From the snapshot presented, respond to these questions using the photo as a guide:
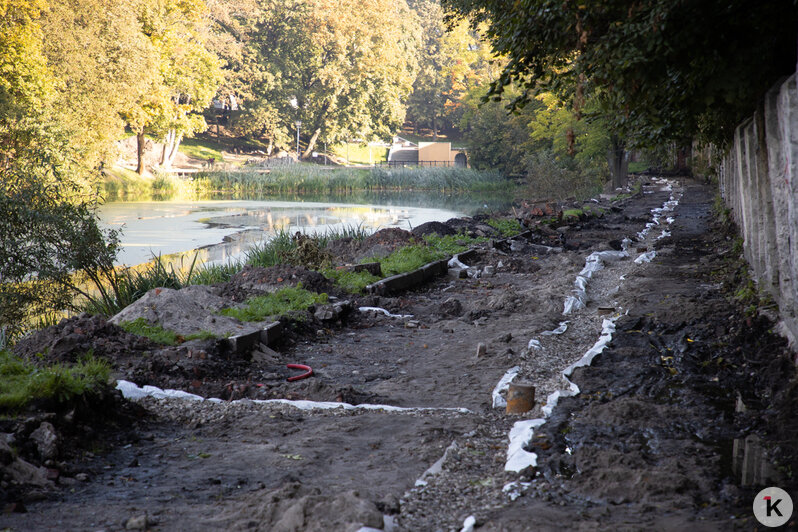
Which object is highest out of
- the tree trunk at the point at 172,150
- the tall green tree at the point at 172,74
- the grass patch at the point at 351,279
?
the tall green tree at the point at 172,74

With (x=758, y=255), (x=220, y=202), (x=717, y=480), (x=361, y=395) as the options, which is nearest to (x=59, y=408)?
(x=361, y=395)

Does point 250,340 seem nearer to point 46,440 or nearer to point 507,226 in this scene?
point 46,440

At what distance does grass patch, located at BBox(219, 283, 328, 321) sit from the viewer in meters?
7.10

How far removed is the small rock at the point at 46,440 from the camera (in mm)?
3672

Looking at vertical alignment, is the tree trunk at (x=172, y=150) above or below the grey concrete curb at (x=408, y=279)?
above

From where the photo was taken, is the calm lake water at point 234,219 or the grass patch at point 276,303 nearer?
the grass patch at point 276,303

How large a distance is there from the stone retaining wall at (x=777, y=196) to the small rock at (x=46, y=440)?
4.85 m

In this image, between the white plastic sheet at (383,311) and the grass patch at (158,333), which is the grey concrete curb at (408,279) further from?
the grass patch at (158,333)

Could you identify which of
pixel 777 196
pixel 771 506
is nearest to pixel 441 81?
pixel 777 196

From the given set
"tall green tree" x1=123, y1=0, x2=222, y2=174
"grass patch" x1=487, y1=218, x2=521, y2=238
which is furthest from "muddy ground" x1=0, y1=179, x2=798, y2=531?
"tall green tree" x1=123, y1=0, x2=222, y2=174

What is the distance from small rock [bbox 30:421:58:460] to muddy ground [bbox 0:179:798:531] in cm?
4

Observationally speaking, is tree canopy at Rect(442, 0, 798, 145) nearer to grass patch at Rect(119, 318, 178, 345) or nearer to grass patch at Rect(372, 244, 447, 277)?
grass patch at Rect(119, 318, 178, 345)

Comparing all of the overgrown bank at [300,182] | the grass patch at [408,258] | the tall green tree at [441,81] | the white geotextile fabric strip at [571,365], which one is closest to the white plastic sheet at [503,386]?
the white geotextile fabric strip at [571,365]

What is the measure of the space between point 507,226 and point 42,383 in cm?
1281
